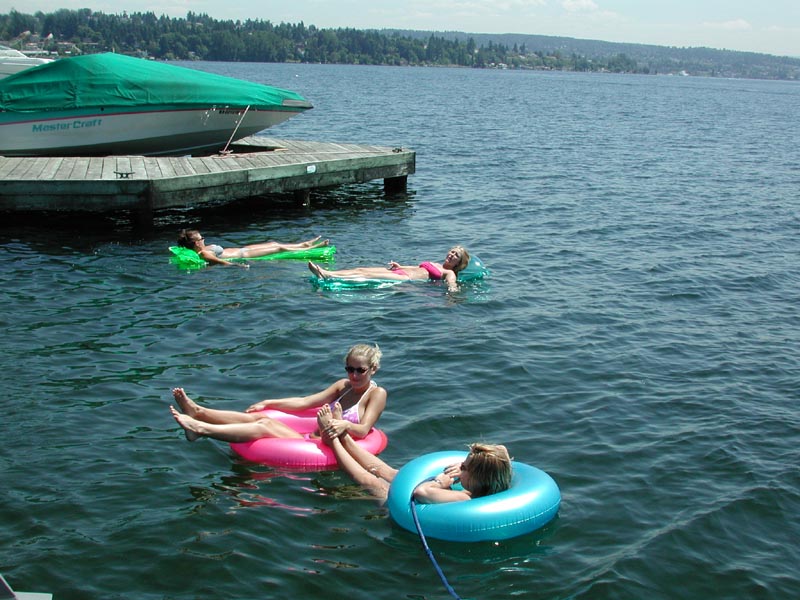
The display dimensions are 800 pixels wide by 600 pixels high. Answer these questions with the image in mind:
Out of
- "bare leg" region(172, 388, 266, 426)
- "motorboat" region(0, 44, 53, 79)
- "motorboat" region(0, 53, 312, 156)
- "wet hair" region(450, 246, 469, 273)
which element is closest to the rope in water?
"bare leg" region(172, 388, 266, 426)

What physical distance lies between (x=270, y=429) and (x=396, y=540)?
64.7 inches

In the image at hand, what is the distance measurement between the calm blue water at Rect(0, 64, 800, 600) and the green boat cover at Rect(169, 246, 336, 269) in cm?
22

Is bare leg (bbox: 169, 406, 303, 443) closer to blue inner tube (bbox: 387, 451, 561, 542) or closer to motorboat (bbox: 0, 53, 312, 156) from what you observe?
blue inner tube (bbox: 387, 451, 561, 542)

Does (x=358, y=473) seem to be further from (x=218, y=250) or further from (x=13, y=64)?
(x=13, y=64)

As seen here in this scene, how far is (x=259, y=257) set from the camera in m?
14.2

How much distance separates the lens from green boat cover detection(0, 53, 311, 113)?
59.3 feet

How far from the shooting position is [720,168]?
29344 millimetres

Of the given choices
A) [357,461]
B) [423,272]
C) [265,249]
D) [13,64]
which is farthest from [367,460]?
[13,64]

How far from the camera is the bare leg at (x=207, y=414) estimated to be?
7383mm

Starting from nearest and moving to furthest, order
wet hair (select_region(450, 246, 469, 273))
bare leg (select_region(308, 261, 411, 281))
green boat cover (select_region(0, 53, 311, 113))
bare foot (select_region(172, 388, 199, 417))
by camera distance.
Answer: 1. bare foot (select_region(172, 388, 199, 417))
2. bare leg (select_region(308, 261, 411, 281))
3. wet hair (select_region(450, 246, 469, 273))
4. green boat cover (select_region(0, 53, 311, 113))

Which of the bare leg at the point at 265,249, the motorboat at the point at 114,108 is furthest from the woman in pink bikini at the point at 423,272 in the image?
the motorboat at the point at 114,108

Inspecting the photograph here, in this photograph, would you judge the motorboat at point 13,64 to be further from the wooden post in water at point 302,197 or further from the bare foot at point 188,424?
the bare foot at point 188,424

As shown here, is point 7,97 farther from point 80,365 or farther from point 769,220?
point 769,220

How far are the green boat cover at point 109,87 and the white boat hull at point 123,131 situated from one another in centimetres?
23
